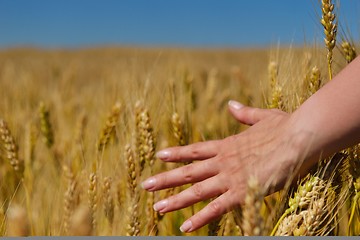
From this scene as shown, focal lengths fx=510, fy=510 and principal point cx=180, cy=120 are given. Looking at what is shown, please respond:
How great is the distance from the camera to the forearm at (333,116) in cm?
81

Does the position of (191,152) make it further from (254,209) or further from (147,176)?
(254,209)

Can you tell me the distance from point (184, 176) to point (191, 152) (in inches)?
2.7

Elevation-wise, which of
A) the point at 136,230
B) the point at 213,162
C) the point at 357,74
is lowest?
the point at 136,230

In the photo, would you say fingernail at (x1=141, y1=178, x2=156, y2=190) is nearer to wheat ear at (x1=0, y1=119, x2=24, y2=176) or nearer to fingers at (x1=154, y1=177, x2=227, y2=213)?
fingers at (x1=154, y1=177, x2=227, y2=213)

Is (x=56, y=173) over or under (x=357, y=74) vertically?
under

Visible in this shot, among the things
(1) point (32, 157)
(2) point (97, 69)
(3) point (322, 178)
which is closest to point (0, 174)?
(1) point (32, 157)

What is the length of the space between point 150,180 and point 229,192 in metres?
0.19

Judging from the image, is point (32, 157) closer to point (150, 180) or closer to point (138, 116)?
point (138, 116)

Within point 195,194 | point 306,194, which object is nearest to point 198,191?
point 195,194

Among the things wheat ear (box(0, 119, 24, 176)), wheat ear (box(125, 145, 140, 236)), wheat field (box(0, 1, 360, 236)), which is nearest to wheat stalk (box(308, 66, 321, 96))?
wheat field (box(0, 1, 360, 236))

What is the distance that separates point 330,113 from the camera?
2.64 feet

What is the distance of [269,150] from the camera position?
0.87 m

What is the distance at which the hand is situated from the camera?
846mm

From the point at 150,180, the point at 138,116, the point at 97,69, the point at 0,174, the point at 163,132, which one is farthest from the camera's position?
the point at 97,69
